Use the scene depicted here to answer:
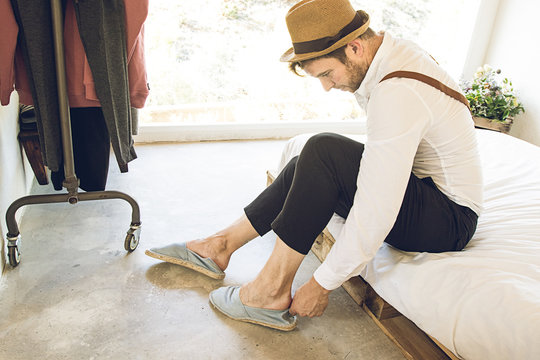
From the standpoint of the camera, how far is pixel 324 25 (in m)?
1.03

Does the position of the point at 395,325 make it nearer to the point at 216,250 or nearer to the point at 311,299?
the point at 311,299

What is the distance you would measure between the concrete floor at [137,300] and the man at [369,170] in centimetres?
11

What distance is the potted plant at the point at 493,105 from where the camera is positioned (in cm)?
268

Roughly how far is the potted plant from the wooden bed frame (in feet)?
5.77

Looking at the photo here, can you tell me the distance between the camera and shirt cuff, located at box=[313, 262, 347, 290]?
1.16 metres

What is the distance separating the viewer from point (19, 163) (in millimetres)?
1830

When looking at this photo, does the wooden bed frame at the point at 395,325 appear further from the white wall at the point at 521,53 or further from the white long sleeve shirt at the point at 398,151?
the white wall at the point at 521,53

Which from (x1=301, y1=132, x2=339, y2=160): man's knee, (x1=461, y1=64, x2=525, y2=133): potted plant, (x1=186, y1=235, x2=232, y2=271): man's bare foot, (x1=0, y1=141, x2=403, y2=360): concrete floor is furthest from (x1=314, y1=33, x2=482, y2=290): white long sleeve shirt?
(x1=461, y1=64, x2=525, y2=133): potted plant

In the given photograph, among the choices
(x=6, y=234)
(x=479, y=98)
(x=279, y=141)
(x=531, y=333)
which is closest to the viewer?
(x=531, y=333)

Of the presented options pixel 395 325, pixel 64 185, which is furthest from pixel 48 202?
pixel 395 325

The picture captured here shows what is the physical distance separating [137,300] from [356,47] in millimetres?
1059

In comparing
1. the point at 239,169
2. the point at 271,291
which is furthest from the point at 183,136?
the point at 271,291

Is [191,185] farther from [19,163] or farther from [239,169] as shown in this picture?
[19,163]

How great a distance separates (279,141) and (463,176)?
78.2 inches
